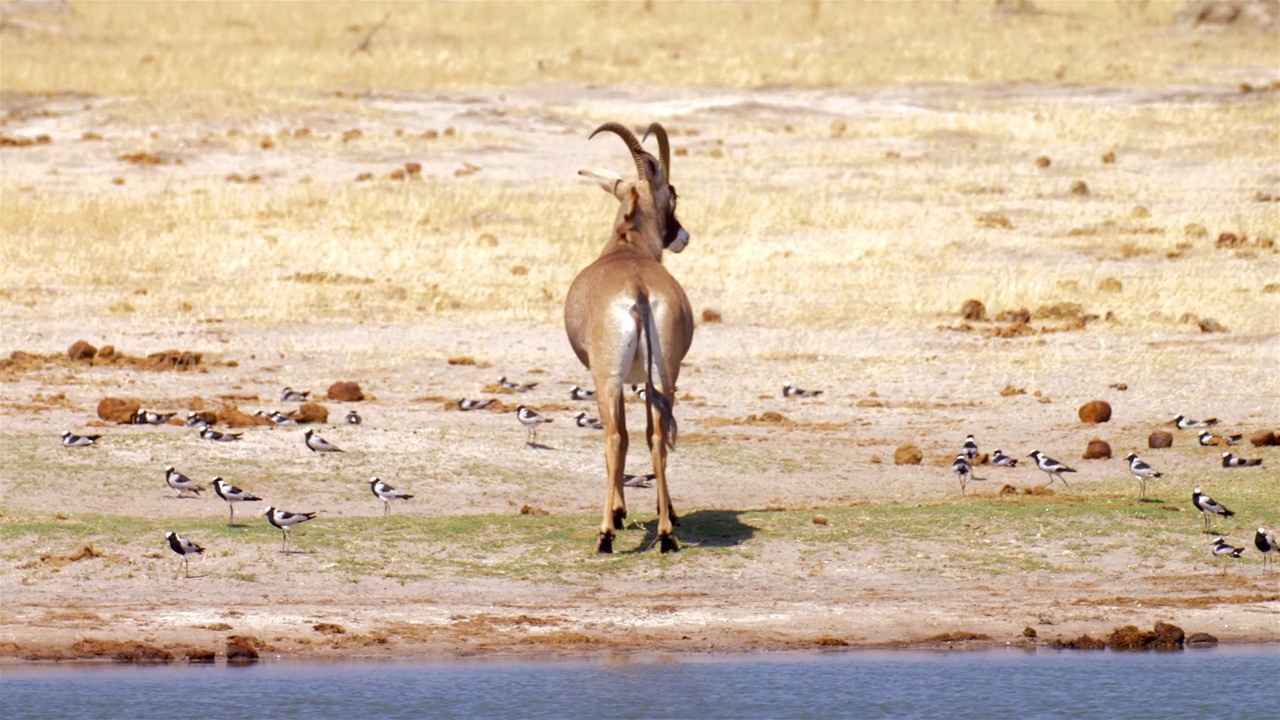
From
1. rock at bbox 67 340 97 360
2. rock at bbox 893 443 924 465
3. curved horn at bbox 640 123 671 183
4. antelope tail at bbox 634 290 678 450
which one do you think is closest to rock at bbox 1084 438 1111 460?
rock at bbox 893 443 924 465

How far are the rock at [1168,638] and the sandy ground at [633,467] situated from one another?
0.33 meters

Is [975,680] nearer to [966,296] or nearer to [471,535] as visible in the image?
[471,535]

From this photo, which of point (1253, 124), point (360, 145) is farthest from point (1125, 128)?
point (360, 145)

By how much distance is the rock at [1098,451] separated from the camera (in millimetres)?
16797

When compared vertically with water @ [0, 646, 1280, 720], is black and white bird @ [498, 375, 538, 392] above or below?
above

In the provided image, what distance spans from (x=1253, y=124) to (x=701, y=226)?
1461 cm

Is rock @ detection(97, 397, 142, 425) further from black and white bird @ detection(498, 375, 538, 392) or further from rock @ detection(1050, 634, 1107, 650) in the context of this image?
rock @ detection(1050, 634, 1107, 650)

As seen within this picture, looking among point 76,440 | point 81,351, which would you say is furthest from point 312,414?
point 81,351

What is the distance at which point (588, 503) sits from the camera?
1524 cm

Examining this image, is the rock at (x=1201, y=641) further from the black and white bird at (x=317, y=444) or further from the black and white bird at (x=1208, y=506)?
the black and white bird at (x=317, y=444)

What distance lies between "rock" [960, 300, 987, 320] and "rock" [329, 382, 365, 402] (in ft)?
26.5

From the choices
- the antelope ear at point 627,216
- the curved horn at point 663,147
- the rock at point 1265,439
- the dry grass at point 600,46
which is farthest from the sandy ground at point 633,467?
the dry grass at point 600,46

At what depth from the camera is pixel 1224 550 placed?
12.5 metres

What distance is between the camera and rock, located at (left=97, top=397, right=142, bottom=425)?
57.3ft
